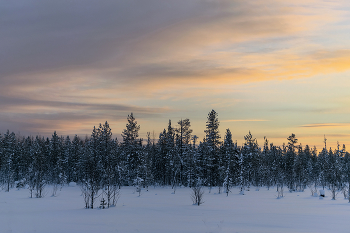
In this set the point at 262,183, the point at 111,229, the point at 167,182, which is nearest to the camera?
the point at 111,229

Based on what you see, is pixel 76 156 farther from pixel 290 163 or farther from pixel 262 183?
pixel 290 163

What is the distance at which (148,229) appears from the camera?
1271cm

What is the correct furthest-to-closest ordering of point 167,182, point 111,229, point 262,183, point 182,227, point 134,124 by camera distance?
point 262,183
point 167,182
point 134,124
point 182,227
point 111,229

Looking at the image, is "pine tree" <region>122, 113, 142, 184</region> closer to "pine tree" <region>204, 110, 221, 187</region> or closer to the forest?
the forest

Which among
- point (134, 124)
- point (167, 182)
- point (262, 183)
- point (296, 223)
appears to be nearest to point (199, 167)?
point (167, 182)

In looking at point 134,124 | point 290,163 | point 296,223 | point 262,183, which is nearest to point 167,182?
point 134,124

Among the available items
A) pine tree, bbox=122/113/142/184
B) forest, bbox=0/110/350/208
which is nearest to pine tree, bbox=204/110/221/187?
forest, bbox=0/110/350/208

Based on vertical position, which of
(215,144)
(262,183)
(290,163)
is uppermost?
(215,144)

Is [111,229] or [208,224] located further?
[208,224]

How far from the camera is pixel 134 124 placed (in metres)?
60.7

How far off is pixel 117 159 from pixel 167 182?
13792mm

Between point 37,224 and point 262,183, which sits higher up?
point 37,224

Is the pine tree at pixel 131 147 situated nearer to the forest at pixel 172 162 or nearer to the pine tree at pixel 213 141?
the forest at pixel 172 162

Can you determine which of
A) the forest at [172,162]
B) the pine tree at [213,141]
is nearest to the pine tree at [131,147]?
the forest at [172,162]
